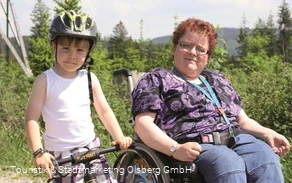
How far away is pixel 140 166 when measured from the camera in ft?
10.6

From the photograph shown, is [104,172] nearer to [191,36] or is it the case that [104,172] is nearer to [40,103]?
[40,103]

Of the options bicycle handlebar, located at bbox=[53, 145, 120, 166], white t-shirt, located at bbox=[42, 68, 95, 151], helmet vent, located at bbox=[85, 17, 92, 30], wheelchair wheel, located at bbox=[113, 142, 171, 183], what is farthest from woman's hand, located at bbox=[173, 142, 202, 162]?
helmet vent, located at bbox=[85, 17, 92, 30]

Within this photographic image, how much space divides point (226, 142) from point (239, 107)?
47cm

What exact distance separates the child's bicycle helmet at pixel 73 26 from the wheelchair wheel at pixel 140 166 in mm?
773

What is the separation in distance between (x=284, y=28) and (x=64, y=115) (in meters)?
69.8

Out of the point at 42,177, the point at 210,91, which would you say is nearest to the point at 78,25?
the point at 210,91

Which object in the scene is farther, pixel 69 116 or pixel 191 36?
pixel 191 36

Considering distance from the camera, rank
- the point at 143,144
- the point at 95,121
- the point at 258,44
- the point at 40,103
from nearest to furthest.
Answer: the point at 40,103
the point at 143,144
the point at 95,121
the point at 258,44

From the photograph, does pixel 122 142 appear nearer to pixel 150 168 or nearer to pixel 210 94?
pixel 150 168

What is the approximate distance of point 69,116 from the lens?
9.42 feet

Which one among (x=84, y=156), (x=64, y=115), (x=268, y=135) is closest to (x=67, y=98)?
(x=64, y=115)

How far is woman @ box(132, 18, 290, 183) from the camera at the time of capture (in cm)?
289

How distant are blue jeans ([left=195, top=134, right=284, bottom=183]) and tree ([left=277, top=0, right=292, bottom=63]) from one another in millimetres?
64649

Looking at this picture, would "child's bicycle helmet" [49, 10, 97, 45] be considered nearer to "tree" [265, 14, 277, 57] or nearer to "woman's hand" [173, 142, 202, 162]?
"woman's hand" [173, 142, 202, 162]
